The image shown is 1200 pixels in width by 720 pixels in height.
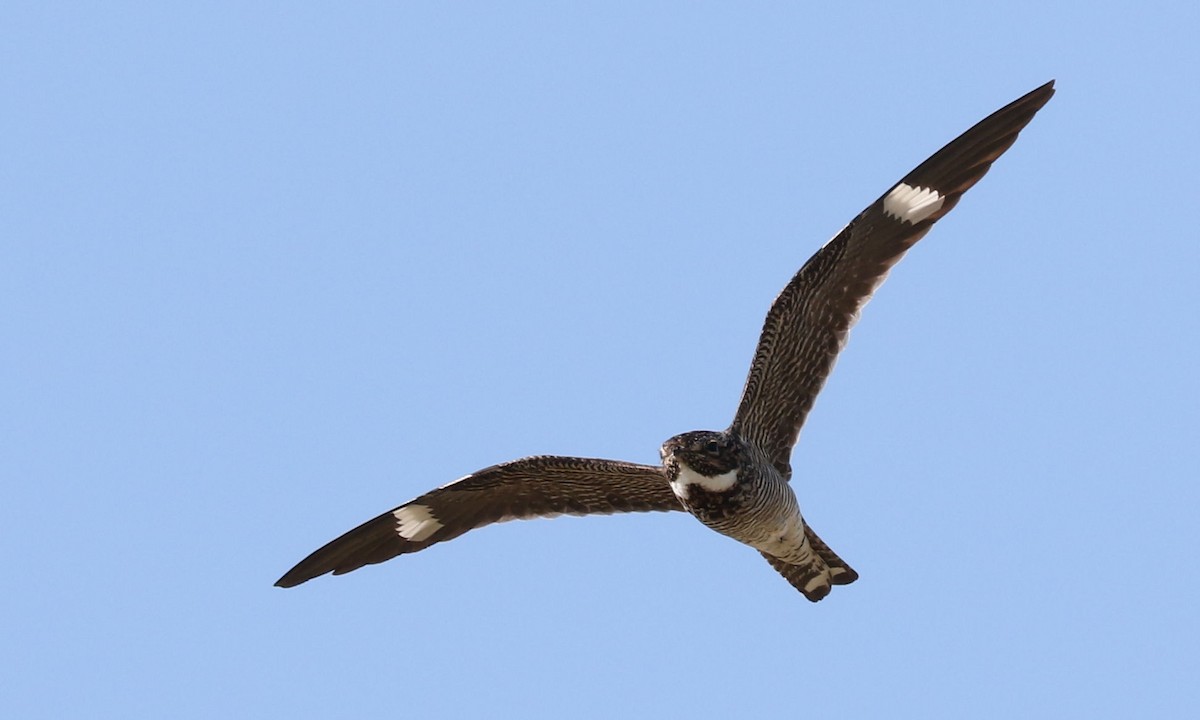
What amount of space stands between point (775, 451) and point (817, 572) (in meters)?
1.15

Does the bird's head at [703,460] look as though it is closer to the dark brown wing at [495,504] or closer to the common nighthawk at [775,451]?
the common nighthawk at [775,451]

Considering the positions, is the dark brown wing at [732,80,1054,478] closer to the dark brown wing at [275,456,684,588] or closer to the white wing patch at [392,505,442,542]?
the dark brown wing at [275,456,684,588]

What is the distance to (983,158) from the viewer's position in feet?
41.3

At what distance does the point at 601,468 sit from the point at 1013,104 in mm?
3890

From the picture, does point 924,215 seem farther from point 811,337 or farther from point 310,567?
point 310,567

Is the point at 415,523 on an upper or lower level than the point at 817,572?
upper

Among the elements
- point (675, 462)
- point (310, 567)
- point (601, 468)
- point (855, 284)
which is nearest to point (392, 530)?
point (310, 567)

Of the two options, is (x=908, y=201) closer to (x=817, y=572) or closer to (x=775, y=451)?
(x=775, y=451)

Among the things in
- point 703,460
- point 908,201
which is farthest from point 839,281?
point 703,460

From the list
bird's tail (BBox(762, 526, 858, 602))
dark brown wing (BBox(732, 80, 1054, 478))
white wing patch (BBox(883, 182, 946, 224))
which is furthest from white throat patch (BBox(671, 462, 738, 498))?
white wing patch (BBox(883, 182, 946, 224))

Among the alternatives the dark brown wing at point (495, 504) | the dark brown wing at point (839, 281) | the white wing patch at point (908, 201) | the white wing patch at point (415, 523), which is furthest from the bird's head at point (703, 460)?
the white wing patch at point (415, 523)

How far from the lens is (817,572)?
13.5 m

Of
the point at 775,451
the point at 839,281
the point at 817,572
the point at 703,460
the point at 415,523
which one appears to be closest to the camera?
the point at 703,460

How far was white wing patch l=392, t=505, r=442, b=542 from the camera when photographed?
534 inches
